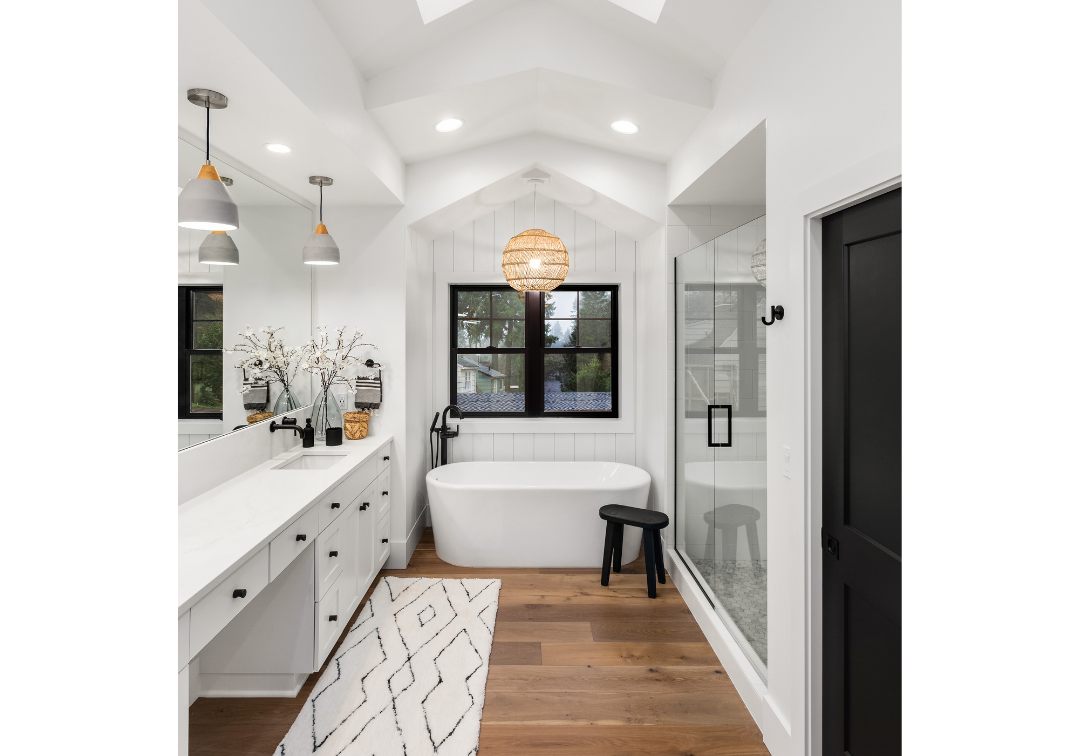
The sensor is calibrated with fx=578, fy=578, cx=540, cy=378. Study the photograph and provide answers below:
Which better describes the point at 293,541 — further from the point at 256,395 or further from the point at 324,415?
the point at 324,415

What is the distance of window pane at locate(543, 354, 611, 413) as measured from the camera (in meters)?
4.22

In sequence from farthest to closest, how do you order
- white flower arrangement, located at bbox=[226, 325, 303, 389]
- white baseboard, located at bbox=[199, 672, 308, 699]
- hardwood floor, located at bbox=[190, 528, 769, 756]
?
1. white flower arrangement, located at bbox=[226, 325, 303, 389]
2. white baseboard, located at bbox=[199, 672, 308, 699]
3. hardwood floor, located at bbox=[190, 528, 769, 756]

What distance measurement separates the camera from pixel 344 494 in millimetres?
2482

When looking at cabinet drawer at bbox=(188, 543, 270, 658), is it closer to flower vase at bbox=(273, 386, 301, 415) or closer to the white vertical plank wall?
flower vase at bbox=(273, 386, 301, 415)

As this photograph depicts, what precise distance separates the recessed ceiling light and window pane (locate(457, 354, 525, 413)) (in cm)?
169

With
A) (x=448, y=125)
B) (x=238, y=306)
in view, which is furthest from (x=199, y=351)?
(x=448, y=125)

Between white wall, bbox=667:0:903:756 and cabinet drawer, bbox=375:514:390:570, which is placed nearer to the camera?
white wall, bbox=667:0:903:756

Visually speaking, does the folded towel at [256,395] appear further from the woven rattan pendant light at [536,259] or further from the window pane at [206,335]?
the woven rattan pendant light at [536,259]

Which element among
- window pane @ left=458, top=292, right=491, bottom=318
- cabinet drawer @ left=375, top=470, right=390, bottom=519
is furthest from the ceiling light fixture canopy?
window pane @ left=458, top=292, right=491, bottom=318

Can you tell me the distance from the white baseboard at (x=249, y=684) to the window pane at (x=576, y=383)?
249cm

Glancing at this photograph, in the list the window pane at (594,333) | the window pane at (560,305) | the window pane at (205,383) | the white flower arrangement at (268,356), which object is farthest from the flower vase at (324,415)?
the window pane at (594,333)

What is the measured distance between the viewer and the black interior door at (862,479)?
4.41 ft

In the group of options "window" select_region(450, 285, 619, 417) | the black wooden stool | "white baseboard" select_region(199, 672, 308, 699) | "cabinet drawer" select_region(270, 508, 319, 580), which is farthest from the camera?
"window" select_region(450, 285, 619, 417)
